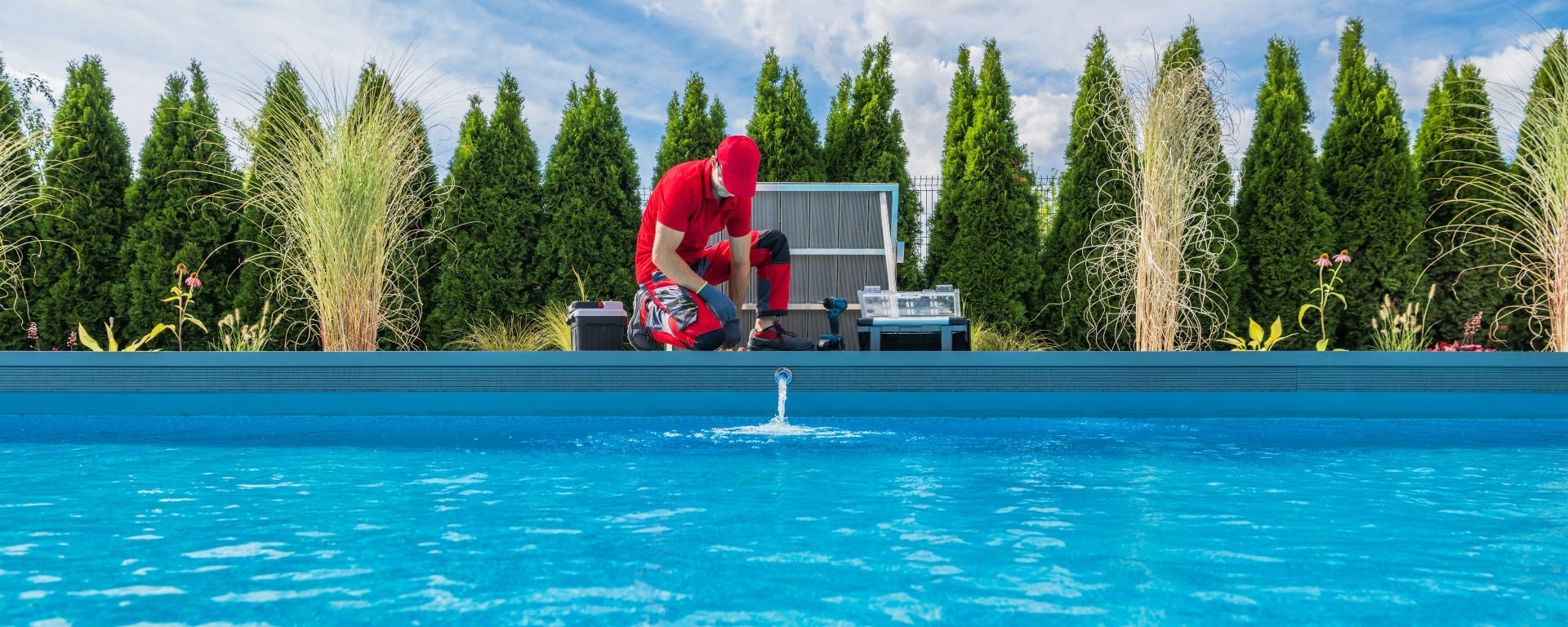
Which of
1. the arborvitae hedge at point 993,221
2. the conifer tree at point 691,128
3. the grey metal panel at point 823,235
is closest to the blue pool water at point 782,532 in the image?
the grey metal panel at point 823,235

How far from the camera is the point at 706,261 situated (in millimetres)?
4848

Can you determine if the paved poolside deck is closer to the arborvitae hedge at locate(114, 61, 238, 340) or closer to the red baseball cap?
the red baseball cap

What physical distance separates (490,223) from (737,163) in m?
3.73

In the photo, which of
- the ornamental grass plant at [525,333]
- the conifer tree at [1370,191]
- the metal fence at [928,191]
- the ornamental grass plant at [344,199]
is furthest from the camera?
the metal fence at [928,191]

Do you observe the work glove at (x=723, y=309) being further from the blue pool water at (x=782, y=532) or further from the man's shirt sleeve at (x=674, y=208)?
the blue pool water at (x=782, y=532)

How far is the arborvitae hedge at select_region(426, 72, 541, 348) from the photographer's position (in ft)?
23.6

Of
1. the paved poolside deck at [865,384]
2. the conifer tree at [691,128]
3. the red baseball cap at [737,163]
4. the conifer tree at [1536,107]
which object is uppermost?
the conifer tree at [691,128]

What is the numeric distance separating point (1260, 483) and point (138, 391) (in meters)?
4.66

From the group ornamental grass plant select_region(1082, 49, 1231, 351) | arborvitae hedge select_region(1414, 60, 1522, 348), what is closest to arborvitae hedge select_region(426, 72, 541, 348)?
ornamental grass plant select_region(1082, 49, 1231, 351)

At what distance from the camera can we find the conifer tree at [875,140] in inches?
295

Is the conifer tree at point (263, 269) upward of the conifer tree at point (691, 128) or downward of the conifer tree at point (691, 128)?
downward

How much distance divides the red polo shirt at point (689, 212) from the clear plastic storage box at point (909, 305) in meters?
0.85

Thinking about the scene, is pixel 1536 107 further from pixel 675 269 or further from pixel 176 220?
pixel 176 220

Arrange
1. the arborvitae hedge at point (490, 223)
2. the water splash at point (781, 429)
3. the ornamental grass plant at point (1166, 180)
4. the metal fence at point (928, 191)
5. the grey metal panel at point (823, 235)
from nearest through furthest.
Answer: the water splash at point (781, 429), the ornamental grass plant at point (1166, 180), the grey metal panel at point (823, 235), the arborvitae hedge at point (490, 223), the metal fence at point (928, 191)
